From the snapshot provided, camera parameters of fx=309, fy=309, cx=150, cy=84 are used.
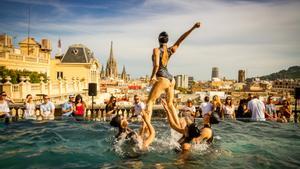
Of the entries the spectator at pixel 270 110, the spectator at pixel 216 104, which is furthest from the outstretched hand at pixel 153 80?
the spectator at pixel 270 110

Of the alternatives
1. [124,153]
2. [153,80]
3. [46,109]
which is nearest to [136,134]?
[124,153]

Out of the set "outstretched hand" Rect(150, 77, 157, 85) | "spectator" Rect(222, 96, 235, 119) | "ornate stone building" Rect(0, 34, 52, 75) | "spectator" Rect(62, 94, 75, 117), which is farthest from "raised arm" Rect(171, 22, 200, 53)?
"ornate stone building" Rect(0, 34, 52, 75)

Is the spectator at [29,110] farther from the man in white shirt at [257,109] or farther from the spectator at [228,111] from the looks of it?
the man in white shirt at [257,109]

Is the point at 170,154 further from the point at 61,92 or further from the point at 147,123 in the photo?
the point at 61,92

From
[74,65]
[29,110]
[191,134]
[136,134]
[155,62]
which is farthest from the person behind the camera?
[74,65]

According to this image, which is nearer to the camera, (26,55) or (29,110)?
(29,110)

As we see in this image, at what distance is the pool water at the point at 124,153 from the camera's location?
7688mm

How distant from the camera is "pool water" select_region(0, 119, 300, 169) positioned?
769 cm

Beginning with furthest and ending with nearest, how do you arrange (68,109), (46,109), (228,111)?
(228,111)
(68,109)
(46,109)

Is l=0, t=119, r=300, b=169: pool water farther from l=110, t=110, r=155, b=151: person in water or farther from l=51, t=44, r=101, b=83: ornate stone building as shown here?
l=51, t=44, r=101, b=83: ornate stone building

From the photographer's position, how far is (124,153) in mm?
8664

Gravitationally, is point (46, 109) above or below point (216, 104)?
below

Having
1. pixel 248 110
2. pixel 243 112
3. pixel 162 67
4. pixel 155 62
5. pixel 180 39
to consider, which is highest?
pixel 180 39

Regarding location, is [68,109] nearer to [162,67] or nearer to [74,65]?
[162,67]
